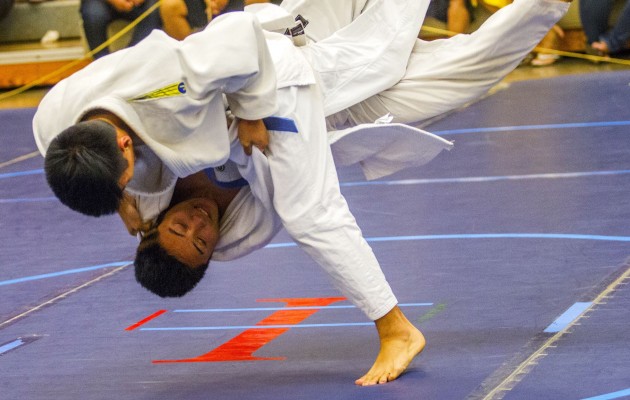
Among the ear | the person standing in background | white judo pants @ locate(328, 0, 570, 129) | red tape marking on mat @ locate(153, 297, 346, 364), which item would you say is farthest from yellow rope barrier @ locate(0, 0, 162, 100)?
the ear

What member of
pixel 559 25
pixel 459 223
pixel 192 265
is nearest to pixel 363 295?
pixel 192 265

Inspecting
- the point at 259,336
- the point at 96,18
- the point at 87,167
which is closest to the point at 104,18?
the point at 96,18

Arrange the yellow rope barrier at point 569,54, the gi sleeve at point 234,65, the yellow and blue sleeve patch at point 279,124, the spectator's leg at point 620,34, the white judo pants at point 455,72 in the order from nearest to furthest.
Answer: the gi sleeve at point 234,65
the yellow and blue sleeve patch at point 279,124
the white judo pants at point 455,72
the spectator's leg at point 620,34
the yellow rope barrier at point 569,54

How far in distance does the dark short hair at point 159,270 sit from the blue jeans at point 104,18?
5.78 metres

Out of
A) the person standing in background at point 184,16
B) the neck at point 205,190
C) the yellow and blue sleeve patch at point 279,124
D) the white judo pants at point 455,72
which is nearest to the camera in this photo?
the yellow and blue sleeve patch at point 279,124

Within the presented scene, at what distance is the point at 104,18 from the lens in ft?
29.6

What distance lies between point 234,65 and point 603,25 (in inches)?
230

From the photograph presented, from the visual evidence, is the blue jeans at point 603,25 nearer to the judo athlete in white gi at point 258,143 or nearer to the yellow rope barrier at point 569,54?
the yellow rope barrier at point 569,54

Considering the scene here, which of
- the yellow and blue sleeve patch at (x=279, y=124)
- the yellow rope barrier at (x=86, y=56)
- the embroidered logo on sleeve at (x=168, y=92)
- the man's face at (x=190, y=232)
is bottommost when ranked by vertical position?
the yellow rope barrier at (x=86, y=56)

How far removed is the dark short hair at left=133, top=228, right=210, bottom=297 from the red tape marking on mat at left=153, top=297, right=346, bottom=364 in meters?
0.42

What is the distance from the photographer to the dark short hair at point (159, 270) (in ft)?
11.1

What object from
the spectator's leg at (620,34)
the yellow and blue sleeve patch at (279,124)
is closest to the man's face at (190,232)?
the yellow and blue sleeve patch at (279,124)

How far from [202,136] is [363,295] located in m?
0.66

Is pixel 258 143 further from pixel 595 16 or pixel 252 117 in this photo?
pixel 595 16
